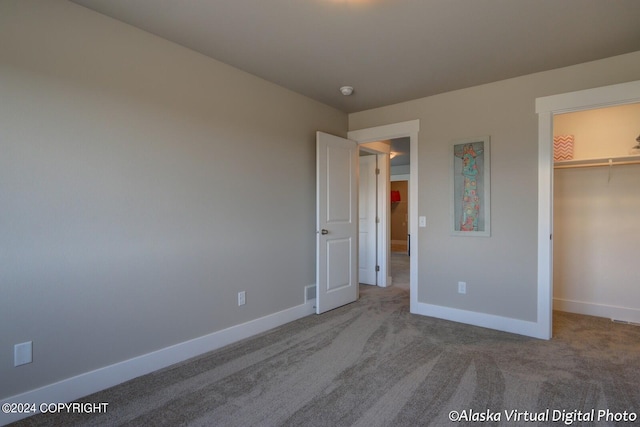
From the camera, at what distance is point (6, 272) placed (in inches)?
71.6

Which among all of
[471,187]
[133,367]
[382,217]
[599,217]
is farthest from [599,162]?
[133,367]

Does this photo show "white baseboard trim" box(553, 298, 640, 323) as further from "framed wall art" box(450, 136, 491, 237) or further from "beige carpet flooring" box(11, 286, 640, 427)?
"framed wall art" box(450, 136, 491, 237)

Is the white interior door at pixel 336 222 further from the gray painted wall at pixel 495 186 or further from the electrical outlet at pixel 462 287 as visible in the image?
the electrical outlet at pixel 462 287

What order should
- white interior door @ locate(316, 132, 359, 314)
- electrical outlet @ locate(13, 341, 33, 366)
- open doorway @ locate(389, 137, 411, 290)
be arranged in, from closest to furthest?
1. electrical outlet @ locate(13, 341, 33, 366)
2. white interior door @ locate(316, 132, 359, 314)
3. open doorway @ locate(389, 137, 411, 290)

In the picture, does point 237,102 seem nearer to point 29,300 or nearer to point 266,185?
point 266,185

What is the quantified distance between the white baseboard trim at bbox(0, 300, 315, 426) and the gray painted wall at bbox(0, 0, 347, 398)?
50mm

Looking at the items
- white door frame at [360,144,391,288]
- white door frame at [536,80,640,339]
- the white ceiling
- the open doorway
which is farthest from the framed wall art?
the open doorway

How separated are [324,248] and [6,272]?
104 inches

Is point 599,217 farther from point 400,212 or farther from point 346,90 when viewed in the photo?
point 400,212

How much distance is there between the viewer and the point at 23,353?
74.1 inches

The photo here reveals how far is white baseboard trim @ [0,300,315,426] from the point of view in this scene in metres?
1.92

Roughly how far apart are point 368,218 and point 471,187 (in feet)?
6.61

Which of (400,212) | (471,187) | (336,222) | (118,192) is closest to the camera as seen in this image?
(118,192)

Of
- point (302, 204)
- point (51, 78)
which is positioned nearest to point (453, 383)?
point (302, 204)
